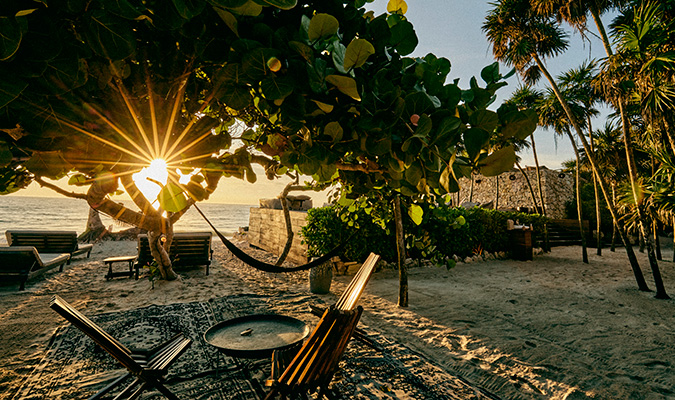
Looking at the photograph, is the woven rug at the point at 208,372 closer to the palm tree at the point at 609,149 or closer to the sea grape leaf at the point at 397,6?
the sea grape leaf at the point at 397,6

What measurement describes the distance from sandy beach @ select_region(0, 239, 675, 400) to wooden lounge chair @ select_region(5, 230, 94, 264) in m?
0.74

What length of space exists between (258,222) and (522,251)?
1052 centimetres

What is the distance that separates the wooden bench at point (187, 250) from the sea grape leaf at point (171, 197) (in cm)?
732

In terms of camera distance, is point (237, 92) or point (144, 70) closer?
point (237, 92)

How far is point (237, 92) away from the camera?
0.92m

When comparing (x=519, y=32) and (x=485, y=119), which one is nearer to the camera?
(x=485, y=119)

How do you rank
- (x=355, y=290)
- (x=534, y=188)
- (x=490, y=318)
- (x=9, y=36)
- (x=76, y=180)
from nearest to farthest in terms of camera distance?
(x=9, y=36)
(x=76, y=180)
(x=355, y=290)
(x=490, y=318)
(x=534, y=188)

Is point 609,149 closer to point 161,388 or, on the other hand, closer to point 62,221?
point 161,388

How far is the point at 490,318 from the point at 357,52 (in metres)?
5.32

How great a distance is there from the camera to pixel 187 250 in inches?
310

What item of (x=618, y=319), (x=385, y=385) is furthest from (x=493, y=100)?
(x=618, y=319)

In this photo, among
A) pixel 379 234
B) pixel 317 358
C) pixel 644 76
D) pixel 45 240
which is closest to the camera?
pixel 317 358

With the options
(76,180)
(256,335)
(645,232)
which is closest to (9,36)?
(76,180)

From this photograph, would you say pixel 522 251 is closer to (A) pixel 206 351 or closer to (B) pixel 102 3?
(A) pixel 206 351
